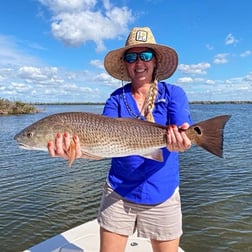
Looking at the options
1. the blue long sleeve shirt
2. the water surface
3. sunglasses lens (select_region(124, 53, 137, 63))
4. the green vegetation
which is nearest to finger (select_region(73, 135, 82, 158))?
the blue long sleeve shirt

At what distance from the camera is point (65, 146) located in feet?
11.0

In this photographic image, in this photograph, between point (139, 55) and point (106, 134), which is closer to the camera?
point (106, 134)

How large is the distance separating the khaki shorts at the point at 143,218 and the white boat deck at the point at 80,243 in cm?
173

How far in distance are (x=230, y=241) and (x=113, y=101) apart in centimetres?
569

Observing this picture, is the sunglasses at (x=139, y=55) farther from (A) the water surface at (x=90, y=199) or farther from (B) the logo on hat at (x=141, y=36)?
(A) the water surface at (x=90, y=199)

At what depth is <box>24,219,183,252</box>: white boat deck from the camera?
5.26 meters

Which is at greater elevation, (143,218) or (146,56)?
(146,56)

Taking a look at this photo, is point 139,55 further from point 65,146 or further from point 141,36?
point 65,146

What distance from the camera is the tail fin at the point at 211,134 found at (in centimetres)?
327

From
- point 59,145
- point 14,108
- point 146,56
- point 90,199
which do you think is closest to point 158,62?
point 146,56

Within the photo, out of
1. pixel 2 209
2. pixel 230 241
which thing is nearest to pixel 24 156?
pixel 2 209

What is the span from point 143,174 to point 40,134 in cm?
109

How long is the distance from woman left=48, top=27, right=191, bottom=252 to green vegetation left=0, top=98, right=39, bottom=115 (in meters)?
61.4

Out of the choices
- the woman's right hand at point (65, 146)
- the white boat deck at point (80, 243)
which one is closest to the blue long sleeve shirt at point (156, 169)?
the woman's right hand at point (65, 146)
